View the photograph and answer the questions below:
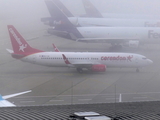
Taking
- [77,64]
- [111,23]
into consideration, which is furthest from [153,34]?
[77,64]

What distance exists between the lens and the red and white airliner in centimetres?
1939

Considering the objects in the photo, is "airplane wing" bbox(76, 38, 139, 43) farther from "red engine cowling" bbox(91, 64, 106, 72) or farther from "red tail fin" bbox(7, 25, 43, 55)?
"red engine cowling" bbox(91, 64, 106, 72)

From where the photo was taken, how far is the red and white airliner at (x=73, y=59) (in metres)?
19.4

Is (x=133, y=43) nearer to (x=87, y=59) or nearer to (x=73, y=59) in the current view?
(x=87, y=59)

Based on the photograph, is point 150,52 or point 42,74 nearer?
point 42,74

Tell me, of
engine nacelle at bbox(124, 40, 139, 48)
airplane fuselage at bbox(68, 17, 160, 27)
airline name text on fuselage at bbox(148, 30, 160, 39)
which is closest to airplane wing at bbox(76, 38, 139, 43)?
engine nacelle at bbox(124, 40, 139, 48)

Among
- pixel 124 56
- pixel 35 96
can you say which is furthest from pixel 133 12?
pixel 35 96

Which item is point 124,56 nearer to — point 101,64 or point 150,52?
point 101,64

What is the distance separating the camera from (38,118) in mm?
5863

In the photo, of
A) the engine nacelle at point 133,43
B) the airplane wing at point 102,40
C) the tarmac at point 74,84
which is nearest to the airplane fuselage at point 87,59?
the tarmac at point 74,84

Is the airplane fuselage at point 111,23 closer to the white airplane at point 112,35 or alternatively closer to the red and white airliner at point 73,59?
the white airplane at point 112,35

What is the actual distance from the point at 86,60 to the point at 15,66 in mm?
4896

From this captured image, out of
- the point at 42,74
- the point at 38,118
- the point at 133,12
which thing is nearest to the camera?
the point at 38,118

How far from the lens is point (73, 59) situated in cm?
1964
